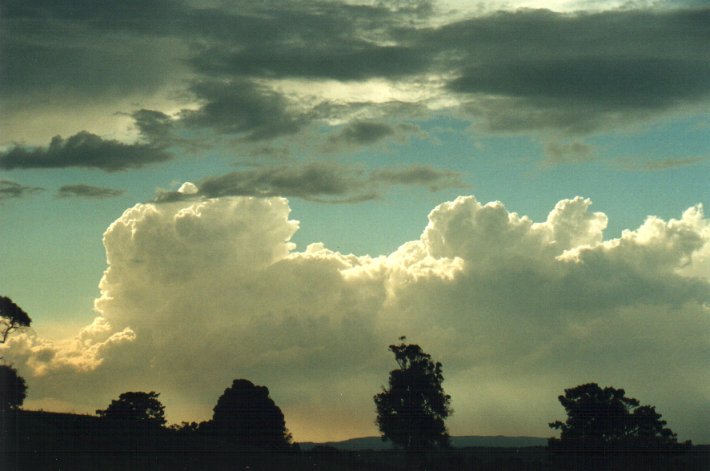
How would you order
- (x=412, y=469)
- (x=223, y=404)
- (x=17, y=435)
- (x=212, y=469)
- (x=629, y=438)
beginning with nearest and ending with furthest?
1. (x=17, y=435)
2. (x=212, y=469)
3. (x=412, y=469)
4. (x=629, y=438)
5. (x=223, y=404)

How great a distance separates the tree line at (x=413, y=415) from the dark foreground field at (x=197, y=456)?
2744mm

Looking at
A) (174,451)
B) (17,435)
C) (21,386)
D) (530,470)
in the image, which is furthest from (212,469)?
(530,470)

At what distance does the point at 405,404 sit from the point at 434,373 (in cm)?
509

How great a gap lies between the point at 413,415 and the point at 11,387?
45062 millimetres

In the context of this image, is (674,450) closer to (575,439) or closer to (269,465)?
(575,439)

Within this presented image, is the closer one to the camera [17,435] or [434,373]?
[17,435]

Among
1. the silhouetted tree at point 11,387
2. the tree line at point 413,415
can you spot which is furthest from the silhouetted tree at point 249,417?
the silhouetted tree at point 11,387

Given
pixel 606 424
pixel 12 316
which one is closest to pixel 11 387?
pixel 12 316

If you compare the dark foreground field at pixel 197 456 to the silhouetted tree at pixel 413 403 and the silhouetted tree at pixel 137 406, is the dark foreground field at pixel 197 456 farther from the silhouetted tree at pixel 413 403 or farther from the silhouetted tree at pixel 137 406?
the silhouetted tree at pixel 137 406

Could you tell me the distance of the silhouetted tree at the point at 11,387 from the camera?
252 ft

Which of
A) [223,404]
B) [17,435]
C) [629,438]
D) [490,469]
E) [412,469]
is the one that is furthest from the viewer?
[223,404]

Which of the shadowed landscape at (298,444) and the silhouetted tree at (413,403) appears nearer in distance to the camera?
the shadowed landscape at (298,444)

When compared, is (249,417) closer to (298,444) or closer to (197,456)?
(298,444)

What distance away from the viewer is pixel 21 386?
84188 millimetres
